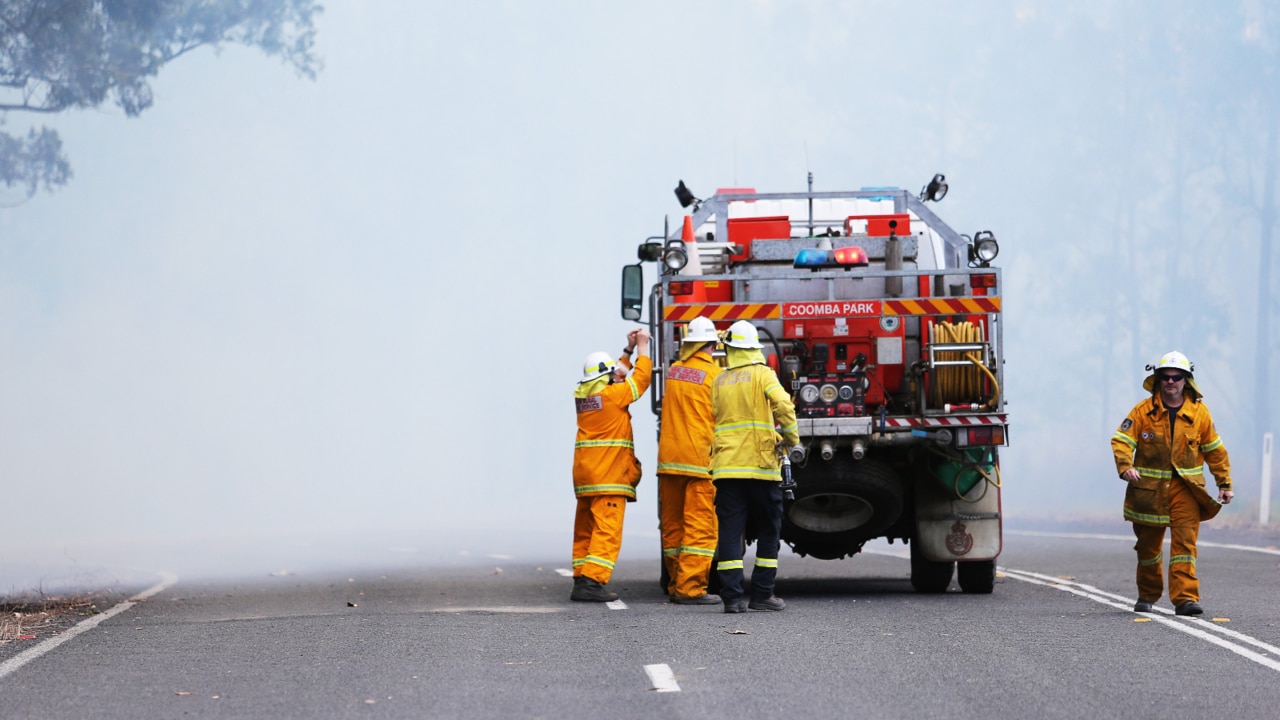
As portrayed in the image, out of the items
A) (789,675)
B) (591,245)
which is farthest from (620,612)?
(591,245)

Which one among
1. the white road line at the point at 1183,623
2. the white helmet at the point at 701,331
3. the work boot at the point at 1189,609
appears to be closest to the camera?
the white road line at the point at 1183,623

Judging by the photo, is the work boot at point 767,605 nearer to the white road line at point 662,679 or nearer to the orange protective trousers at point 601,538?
the orange protective trousers at point 601,538

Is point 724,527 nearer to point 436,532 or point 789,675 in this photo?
point 789,675

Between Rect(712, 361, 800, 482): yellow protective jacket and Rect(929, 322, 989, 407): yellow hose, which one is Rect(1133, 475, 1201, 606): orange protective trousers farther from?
Rect(712, 361, 800, 482): yellow protective jacket

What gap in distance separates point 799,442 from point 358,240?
99.8 feet

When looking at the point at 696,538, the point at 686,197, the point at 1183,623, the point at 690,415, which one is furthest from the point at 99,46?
the point at 1183,623

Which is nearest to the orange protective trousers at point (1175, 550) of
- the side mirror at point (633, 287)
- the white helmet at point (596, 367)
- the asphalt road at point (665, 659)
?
the asphalt road at point (665, 659)

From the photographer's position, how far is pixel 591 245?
143 ft

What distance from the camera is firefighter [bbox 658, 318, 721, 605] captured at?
1250cm

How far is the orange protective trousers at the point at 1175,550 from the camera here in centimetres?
1153

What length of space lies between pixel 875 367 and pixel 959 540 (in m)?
1.46

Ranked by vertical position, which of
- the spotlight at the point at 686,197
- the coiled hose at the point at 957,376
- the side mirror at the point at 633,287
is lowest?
the coiled hose at the point at 957,376

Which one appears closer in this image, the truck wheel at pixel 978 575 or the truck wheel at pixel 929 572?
the truck wheel at pixel 978 575

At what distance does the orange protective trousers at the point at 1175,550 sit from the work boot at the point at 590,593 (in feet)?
12.1
